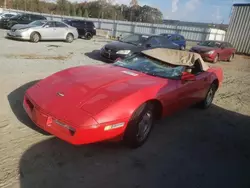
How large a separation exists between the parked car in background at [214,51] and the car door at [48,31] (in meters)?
9.31

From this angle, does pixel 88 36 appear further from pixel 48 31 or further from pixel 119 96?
pixel 119 96

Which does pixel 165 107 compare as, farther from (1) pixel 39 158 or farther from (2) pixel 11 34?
(2) pixel 11 34

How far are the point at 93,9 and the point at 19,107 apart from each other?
51535 millimetres

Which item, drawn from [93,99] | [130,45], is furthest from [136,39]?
[93,99]

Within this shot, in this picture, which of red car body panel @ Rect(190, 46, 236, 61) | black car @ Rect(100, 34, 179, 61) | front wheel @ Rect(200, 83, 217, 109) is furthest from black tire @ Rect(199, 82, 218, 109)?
red car body panel @ Rect(190, 46, 236, 61)

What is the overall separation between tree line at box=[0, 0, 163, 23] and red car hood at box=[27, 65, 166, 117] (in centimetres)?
4305

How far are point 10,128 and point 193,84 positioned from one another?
323cm

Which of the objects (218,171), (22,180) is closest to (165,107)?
(218,171)

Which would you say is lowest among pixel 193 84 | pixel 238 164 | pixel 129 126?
pixel 238 164

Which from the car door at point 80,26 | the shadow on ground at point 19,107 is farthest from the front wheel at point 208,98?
the car door at point 80,26

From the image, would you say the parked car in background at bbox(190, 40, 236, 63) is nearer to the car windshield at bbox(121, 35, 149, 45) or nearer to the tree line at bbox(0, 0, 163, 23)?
the car windshield at bbox(121, 35, 149, 45)

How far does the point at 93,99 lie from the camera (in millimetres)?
3021

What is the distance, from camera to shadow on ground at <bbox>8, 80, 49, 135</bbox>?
3633 millimetres

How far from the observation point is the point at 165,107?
3.72 metres
